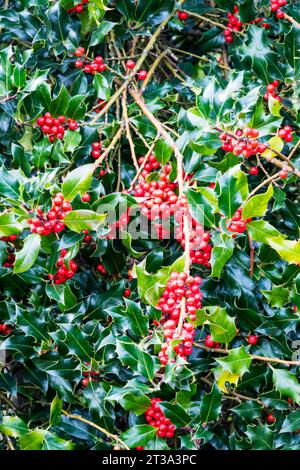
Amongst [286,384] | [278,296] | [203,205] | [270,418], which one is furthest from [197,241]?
[270,418]

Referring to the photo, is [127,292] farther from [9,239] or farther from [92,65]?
[92,65]

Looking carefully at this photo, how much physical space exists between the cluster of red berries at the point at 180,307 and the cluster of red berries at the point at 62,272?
0.99ft

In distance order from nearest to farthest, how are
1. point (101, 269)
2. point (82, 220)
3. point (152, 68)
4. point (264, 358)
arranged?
point (82, 220) → point (264, 358) → point (101, 269) → point (152, 68)

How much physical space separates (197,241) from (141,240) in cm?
27

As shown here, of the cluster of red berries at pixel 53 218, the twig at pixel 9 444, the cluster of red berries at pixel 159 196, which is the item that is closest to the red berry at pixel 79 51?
the cluster of red berries at pixel 159 196

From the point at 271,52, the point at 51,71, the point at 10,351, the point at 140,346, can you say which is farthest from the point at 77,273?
the point at 271,52

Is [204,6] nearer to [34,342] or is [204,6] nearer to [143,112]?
[143,112]

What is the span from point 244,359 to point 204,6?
1140mm

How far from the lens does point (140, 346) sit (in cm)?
148

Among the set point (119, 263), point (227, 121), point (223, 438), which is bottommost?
point (223, 438)

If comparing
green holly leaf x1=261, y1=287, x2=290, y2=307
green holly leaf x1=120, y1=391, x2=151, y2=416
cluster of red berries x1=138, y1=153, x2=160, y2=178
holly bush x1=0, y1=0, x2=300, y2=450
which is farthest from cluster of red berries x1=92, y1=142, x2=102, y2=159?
green holly leaf x1=120, y1=391, x2=151, y2=416

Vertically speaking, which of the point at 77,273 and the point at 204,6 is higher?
the point at 204,6

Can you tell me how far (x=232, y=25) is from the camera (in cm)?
216

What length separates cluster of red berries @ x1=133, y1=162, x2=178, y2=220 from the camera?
1602 millimetres
